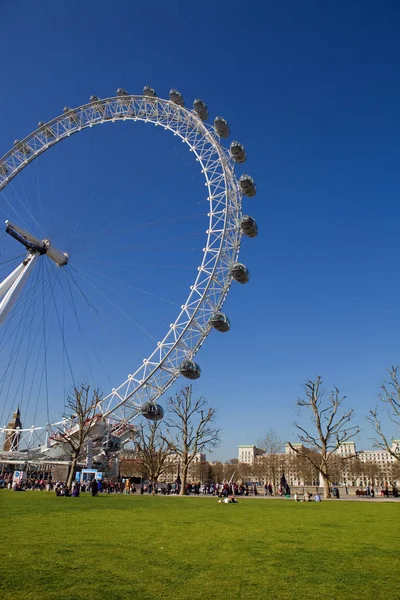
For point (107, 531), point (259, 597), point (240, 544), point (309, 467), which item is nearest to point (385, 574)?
point (259, 597)

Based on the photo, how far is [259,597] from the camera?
6.55 m

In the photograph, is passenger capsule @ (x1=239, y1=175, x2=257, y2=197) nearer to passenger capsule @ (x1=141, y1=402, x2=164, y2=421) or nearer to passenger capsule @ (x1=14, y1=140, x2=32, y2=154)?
passenger capsule @ (x1=141, y1=402, x2=164, y2=421)

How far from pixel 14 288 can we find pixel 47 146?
17284 mm

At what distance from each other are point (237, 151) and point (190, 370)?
18148mm

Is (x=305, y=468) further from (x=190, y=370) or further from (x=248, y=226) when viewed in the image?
(x=248, y=226)

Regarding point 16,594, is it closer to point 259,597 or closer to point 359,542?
point 259,597

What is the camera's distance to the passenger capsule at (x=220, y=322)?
33031mm

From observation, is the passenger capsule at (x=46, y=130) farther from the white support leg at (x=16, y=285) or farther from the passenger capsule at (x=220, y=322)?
the passenger capsule at (x=220, y=322)

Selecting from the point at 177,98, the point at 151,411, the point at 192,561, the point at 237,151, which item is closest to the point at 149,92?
the point at 177,98

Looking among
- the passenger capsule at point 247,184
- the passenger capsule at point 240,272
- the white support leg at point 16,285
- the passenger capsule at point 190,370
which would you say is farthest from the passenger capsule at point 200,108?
the passenger capsule at point 190,370

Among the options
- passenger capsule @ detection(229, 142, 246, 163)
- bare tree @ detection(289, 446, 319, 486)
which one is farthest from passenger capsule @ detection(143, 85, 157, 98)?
bare tree @ detection(289, 446, 319, 486)

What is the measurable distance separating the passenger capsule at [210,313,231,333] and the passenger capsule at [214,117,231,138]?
14938mm

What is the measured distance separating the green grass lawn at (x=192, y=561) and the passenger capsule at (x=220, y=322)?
62.9 ft

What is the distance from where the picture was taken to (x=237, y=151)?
35406 mm
